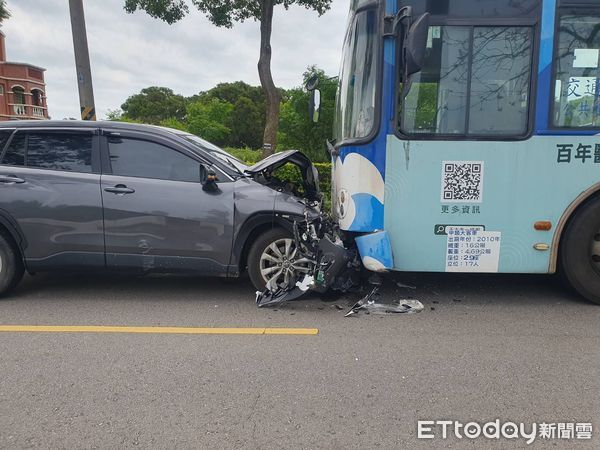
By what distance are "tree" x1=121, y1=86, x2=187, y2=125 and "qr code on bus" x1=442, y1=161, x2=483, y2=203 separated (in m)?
45.5

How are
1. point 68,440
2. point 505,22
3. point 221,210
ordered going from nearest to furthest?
point 68,440, point 505,22, point 221,210

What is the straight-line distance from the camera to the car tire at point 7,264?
486cm

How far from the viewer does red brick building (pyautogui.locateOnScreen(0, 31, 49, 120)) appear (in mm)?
39781

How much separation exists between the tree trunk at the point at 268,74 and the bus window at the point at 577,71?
800cm

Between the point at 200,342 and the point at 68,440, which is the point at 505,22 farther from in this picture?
the point at 68,440

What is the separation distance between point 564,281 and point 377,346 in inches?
93.7

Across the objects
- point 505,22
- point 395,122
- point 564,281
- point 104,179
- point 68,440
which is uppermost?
point 505,22

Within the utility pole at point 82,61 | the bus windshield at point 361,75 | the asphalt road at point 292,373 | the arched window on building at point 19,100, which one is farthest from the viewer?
the arched window on building at point 19,100

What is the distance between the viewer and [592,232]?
453 centimetres

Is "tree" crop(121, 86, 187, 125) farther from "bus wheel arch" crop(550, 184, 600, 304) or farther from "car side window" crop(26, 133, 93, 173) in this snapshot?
"bus wheel arch" crop(550, 184, 600, 304)

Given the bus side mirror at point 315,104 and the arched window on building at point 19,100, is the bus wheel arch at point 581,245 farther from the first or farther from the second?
the arched window on building at point 19,100

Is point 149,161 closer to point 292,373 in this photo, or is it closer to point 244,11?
point 292,373

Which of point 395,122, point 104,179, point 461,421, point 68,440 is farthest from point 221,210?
point 461,421

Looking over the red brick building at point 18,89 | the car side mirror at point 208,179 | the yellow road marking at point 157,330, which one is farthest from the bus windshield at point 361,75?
the red brick building at point 18,89
